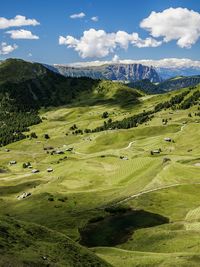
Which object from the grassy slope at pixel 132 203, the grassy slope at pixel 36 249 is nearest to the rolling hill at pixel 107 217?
the grassy slope at pixel 132 203

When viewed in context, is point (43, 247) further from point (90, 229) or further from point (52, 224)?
point (52, 224)

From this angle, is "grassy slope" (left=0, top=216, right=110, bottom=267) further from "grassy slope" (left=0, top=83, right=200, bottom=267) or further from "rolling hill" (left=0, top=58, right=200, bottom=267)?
"grassy slope" (left=0, top=83, right=200, bottom=267)

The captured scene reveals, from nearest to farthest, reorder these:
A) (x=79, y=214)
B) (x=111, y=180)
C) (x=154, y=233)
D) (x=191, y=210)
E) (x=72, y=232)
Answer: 1. (x=154, y=233)
2. (x=72, y=232)
3. (x=191, y=210)
4. (x=79, y=214)
5. (x=111, y=180)

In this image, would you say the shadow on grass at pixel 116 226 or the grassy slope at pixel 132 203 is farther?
the shadow on grass at pixel 116 226

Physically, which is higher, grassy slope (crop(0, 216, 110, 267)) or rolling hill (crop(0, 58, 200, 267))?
grassy slope (crop(0, 216, 110, 267))

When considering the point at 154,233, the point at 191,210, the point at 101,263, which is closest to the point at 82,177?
the point at 191,210

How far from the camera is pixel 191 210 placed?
115m

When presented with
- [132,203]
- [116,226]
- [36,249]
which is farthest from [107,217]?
[36,249]

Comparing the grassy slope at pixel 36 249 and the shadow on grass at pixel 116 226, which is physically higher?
the grassy slope at pixel 36 249

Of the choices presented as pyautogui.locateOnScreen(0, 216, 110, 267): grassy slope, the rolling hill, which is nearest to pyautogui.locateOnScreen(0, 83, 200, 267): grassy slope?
the rolling hill

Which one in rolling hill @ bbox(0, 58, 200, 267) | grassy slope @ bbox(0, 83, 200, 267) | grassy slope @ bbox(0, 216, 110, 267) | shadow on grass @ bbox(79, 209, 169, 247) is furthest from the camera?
shadow on grass @ bbox(79, 209, 169, 247)

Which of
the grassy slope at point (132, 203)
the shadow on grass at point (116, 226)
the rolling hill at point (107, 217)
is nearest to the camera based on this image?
the rolling hill at point (107, 217)

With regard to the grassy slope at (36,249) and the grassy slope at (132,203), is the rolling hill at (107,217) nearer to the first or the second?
the grassy slope at (132,203)

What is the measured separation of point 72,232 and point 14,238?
168 feet
